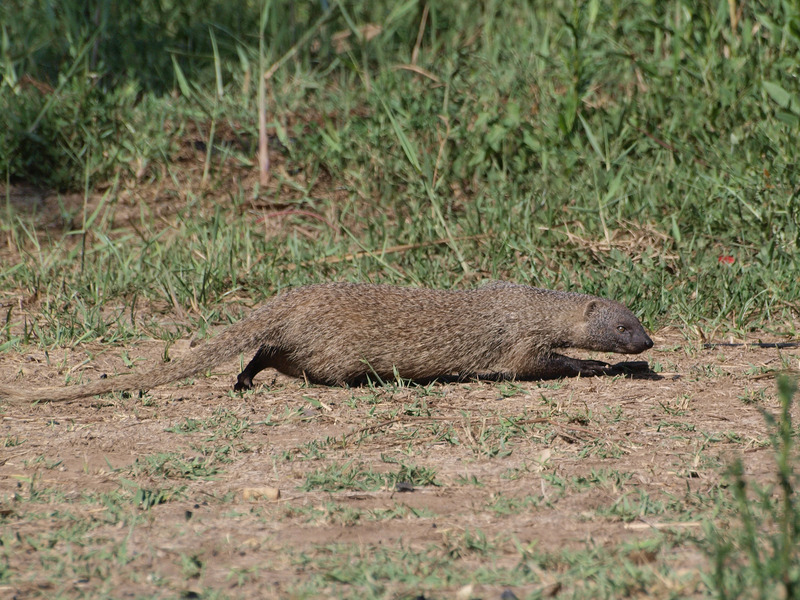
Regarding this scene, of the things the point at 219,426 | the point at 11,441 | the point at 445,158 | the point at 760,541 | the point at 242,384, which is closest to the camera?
the point at 760,541

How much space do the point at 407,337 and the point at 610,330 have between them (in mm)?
925

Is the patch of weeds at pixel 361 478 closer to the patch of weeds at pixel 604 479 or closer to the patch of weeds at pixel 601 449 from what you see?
the patch of weeds at pixel 604 479

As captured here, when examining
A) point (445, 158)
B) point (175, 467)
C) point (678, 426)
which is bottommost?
point (175, 467)

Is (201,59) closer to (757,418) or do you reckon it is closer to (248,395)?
(248,395)

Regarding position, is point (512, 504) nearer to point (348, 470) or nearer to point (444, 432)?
point (348, 470)

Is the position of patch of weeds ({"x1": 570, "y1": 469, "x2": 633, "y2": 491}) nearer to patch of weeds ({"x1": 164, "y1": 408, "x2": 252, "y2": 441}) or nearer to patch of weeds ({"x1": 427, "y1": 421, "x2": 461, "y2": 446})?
patch of weeds ({"x1": 427, "y1": 421, "x2": 461, "y2": 446})

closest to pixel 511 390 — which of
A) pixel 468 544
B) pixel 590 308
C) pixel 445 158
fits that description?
pixel 590 308

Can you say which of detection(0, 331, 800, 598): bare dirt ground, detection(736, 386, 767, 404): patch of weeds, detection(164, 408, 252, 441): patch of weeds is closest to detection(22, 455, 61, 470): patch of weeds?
detection(0, 331, 800, 598): bare dirt ground

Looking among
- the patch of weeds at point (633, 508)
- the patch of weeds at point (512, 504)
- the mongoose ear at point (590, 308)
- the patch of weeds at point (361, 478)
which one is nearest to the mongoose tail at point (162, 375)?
the patch of weeds at point (361, 478)

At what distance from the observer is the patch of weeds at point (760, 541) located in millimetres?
1846

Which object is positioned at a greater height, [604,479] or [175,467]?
[604,479]

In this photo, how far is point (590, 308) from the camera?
14.1ft

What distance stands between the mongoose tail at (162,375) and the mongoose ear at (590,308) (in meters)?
1.48

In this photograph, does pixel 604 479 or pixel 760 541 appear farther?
pixel 604 479
